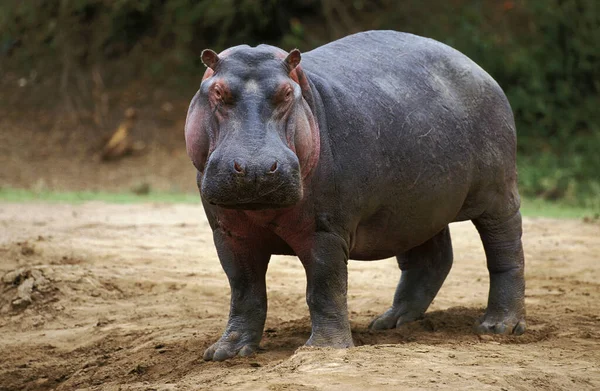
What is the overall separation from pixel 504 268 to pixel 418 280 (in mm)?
562

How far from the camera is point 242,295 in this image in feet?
17.7

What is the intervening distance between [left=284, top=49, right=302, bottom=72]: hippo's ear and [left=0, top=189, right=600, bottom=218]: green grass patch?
6428 millimetres

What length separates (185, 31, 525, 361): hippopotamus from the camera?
461 centimetres

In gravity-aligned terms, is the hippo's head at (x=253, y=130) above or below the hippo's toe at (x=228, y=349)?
above

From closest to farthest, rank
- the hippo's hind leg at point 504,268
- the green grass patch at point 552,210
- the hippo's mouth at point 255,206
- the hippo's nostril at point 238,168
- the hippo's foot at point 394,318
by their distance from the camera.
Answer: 1. the hippo's nostril at point 238,168
2. the hippo's mouth at point 255,206
3. the hippo's hind leg at point 504,268
4. the hippo's foot at point 394,318
5. the green grass patch at point 552,210

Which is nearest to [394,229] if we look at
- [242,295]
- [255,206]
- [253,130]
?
A: [242,295]

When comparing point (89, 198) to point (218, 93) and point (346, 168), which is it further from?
point (218, 93)

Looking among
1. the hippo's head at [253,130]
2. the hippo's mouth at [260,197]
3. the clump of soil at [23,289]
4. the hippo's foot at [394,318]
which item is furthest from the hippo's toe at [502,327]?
the clump of soil at [23,289]

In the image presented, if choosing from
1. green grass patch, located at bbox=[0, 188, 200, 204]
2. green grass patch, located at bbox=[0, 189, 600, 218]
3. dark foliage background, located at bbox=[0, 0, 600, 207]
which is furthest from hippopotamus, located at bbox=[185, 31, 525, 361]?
dark foliage background, located at bbox=[0, 0, 600, 207]

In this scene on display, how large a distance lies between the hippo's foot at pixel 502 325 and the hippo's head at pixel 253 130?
5.84ft

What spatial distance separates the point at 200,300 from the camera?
7176 mm

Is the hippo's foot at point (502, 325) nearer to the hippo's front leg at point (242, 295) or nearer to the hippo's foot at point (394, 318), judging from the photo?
the hippo's foot at point (394, 318)

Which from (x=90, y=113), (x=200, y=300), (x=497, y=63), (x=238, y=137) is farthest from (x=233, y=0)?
(x=238, y=137)

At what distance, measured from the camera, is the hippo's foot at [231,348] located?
5.27 metres
